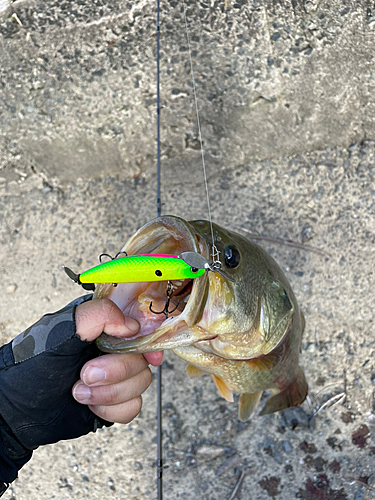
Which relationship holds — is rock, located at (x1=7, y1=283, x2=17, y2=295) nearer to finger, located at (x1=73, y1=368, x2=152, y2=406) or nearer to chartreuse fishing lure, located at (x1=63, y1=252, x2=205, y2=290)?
finger, located at (x1=73, y1=368, x2=152, y2=406)

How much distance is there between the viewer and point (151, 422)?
2.87 m

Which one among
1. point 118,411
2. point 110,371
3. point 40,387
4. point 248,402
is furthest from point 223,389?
point 40,387

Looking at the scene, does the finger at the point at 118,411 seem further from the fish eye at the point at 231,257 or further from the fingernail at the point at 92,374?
the fish eye at the point at 231,257

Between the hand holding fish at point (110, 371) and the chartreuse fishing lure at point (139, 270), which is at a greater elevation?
the chartreuse fishing lure at point (139, 270)

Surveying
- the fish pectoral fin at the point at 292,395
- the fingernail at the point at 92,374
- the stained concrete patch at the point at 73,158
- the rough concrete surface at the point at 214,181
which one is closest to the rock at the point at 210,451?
the rough concrete surface at the point at 214,181

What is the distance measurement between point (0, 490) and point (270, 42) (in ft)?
9.53

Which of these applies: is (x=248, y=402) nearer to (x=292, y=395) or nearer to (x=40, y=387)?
(x=292, y=395)

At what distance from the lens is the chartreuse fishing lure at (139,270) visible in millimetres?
1432

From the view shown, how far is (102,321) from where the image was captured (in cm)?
162

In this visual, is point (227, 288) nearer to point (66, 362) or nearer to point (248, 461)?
point (66, 362)

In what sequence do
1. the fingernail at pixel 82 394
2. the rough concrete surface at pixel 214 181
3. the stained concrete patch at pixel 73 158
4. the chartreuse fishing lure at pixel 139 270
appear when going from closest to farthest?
the chartreuse fishing lure at pixel 139 270 → the fingernail at pixel 82 394 → the rough concrete surface at pixel 214 181 → the stained concrete patch at pixel 73 158

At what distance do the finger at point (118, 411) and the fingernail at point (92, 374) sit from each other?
24 centimetres

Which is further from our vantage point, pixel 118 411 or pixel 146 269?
pixel 118 411

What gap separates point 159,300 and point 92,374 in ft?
1.40
